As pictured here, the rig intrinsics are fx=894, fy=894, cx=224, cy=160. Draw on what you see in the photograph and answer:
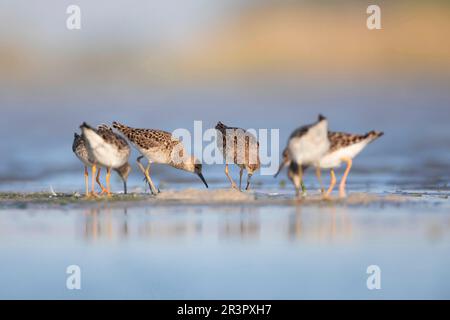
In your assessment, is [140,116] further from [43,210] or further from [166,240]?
[166,240]

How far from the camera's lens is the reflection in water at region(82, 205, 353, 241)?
11.7 metres

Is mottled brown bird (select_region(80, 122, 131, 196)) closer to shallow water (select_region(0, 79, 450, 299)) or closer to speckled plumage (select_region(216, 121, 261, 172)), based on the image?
shallow water (select_region(0, 79, 450, 299))

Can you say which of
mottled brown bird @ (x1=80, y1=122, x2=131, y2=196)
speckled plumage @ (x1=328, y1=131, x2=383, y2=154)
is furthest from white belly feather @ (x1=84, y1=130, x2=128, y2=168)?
speckled plumage @ (x1=328, y1=131, x2=383, y2=154)

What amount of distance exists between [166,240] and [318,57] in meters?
22.0

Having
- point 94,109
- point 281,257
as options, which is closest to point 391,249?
point 281,257

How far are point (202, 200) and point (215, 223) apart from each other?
7.99 ft

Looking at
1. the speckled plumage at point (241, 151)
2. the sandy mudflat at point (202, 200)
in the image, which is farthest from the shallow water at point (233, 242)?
the speckled plumage at point (241, 151)

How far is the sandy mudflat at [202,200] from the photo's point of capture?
14.8 metres

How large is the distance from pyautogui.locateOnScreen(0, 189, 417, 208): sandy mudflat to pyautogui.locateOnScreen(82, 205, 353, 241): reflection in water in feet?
1.86

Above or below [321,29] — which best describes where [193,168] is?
below

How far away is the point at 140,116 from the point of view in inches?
1149

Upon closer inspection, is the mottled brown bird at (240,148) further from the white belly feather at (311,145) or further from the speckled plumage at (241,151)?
the white belly feather at (311,145)

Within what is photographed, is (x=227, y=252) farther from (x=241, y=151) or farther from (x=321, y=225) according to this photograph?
(x=241, y=151)

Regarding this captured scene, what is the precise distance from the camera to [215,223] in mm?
12695
